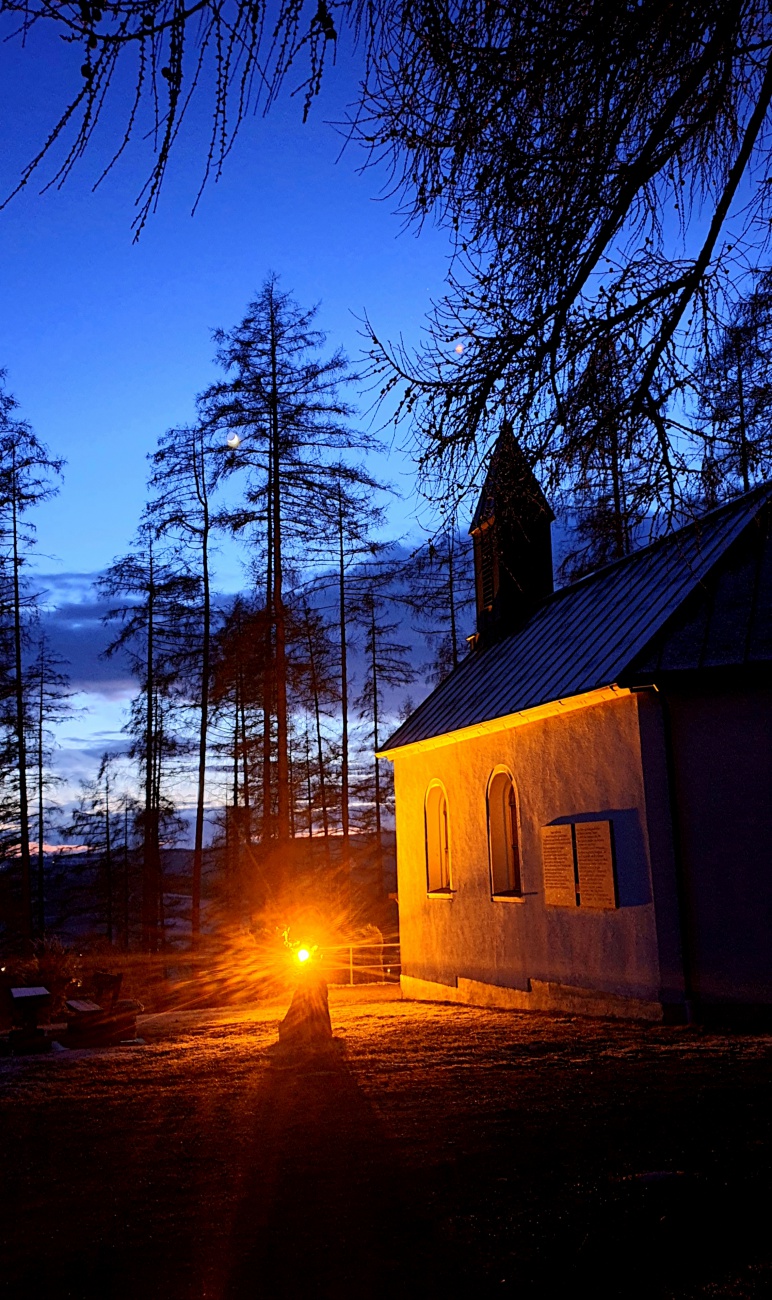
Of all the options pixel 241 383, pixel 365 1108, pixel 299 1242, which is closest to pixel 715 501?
pixel 299 1242

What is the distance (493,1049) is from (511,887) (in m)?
5.69

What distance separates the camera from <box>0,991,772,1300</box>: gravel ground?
14.1ft

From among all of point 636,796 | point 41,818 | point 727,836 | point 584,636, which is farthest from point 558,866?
point 41,818

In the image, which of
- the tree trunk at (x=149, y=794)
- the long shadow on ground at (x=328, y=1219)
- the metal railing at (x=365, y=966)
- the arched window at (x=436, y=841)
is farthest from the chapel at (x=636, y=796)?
the tree trunk at (x=149, y=794)

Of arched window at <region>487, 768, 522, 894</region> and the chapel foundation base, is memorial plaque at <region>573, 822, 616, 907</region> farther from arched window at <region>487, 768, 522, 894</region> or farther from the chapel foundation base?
arched window at <region>487, 768, 522, 894</region>

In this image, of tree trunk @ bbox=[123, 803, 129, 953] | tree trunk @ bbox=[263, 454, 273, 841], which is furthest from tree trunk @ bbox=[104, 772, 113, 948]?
tree trunk @ bbox=[263, 454, 273, 841]

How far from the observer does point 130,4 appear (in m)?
3.64

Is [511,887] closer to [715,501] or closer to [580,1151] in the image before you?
[580,1151]

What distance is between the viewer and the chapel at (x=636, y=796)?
10.7 metres

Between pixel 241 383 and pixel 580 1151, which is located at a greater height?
pixel 241 383

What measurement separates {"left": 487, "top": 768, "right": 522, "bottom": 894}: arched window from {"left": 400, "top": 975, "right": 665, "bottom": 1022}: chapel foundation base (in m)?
1.52

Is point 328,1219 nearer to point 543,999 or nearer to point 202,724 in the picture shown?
point 543,999

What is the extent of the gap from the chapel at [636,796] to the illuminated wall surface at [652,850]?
2cm

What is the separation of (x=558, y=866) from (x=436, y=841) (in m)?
5.49
